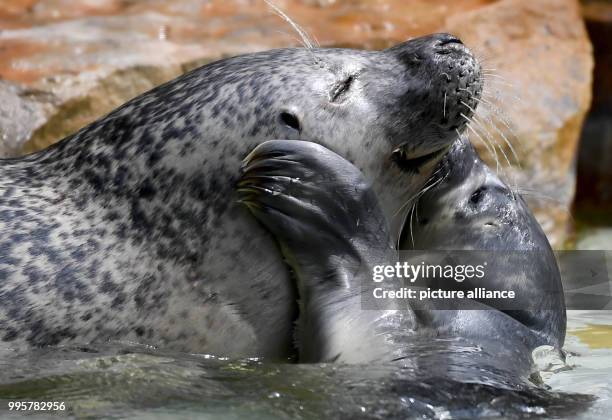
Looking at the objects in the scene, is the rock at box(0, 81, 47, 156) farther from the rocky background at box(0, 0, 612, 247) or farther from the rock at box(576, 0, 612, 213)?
→ the rock at box(576, 0, 612, 213)

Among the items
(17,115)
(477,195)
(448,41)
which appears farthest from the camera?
(17,115)

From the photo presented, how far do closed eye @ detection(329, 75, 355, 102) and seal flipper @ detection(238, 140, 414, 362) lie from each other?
30 cm

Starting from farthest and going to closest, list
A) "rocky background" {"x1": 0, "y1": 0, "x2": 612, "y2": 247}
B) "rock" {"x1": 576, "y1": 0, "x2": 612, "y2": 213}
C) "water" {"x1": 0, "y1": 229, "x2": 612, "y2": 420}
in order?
1. "rock" {"x1": 576, "y1": 0, "x2": 612, "y2": 213}
2. "rocky background" {"x1": 0, "y1": 0, "x2": 612, "y2": 247}
3. "water" {"x1": 0, "y1": 229, "x2": 612, "y2": 420}

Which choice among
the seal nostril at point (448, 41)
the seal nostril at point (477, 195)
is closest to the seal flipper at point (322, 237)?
the seal nostril at point (448, 41)

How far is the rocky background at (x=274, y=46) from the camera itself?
7383 millimetres

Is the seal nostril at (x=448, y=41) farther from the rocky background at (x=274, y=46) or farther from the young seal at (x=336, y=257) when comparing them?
the rocky background at (x=274, y=46)

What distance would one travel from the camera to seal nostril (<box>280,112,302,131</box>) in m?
4.38

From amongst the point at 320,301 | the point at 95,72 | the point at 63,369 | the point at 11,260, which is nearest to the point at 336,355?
the point at 320,301

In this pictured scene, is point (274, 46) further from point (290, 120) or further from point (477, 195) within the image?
point (290, 120)

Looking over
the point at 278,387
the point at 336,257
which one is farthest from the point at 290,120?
the point at 278,387

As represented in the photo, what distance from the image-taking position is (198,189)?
4340 mm

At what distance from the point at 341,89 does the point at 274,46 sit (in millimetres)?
3663

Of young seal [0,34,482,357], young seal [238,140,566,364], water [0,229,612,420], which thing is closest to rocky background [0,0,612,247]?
young seal [0,34,482,357]

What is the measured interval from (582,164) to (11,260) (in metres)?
7.33
